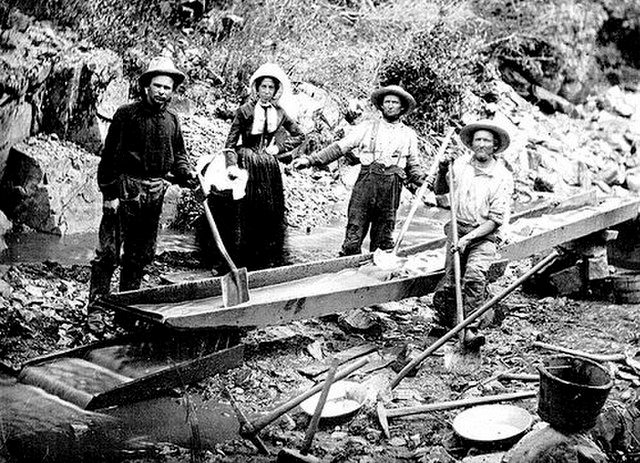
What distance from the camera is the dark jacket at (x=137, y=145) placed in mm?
5457

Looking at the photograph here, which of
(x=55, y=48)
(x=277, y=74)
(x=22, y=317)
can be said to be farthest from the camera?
(x=55, y=48)

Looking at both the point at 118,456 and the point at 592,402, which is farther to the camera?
the point at 118,456

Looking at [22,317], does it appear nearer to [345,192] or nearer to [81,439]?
[81,439]

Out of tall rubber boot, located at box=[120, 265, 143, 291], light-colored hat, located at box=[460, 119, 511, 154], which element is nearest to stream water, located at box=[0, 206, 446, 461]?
tall rubber boot, located at box=[120, 265, 143, 291]

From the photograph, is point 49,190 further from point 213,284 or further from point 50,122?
point 213,284

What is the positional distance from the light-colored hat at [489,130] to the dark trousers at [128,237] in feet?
8.28

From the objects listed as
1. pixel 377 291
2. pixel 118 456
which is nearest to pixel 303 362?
pixel 377 291

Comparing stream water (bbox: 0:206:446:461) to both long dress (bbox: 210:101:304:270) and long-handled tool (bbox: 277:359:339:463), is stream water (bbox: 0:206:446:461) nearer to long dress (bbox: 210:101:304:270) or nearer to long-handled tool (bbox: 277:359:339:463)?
long-handled tool (bbox: 277:359:339:463)

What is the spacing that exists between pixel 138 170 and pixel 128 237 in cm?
54

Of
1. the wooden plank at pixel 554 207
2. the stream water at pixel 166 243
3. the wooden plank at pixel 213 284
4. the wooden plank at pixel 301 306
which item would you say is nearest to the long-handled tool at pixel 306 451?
the wooden plank at pixel 301 306

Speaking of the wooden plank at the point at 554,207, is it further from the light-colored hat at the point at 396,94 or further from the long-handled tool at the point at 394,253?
the light-colored hat at the point at 396,94

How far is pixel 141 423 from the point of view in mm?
4492

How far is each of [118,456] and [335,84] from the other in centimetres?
1104

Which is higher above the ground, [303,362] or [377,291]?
[377,291]
